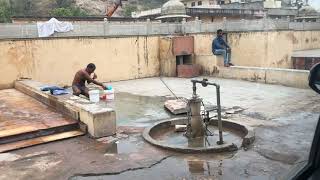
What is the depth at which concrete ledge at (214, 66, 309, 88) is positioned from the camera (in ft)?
41.6

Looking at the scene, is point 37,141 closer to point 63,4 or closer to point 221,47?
point 221,47

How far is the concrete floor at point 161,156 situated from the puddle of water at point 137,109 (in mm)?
25

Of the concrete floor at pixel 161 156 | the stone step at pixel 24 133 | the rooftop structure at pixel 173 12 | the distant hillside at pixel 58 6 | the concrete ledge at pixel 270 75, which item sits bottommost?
the concrete floor at pixel 161 156

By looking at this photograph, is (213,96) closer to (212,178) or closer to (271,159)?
(271,159)

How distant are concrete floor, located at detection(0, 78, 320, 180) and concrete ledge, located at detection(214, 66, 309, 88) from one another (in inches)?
114

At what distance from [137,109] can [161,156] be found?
13.0 ft

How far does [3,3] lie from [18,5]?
355 cm

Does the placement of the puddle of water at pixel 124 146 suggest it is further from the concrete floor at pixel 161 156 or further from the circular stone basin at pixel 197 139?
the circular stone basin at pixel 197 139

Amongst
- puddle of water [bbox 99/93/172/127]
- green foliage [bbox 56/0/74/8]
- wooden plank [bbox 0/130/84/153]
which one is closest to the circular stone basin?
puddle of water [bbox 99/93/172/127]

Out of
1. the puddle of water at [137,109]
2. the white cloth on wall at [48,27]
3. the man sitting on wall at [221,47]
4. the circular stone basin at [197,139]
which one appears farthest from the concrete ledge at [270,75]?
the white cloth on wall at [48,27]

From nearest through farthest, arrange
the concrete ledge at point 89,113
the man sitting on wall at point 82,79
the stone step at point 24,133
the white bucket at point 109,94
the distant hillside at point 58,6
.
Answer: the stone step at point 24,133, the concrete ledge at point 89,113, the man sitting on wall at point 82,79, the white bucket at point 109,94, the distant hillside at point 58,6

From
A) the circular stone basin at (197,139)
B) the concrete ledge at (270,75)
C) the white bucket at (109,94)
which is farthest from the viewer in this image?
the concrete ledge at (270,75)

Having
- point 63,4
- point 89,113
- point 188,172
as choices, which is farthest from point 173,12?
point 63,4

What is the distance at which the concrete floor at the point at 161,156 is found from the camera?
5730 mm
